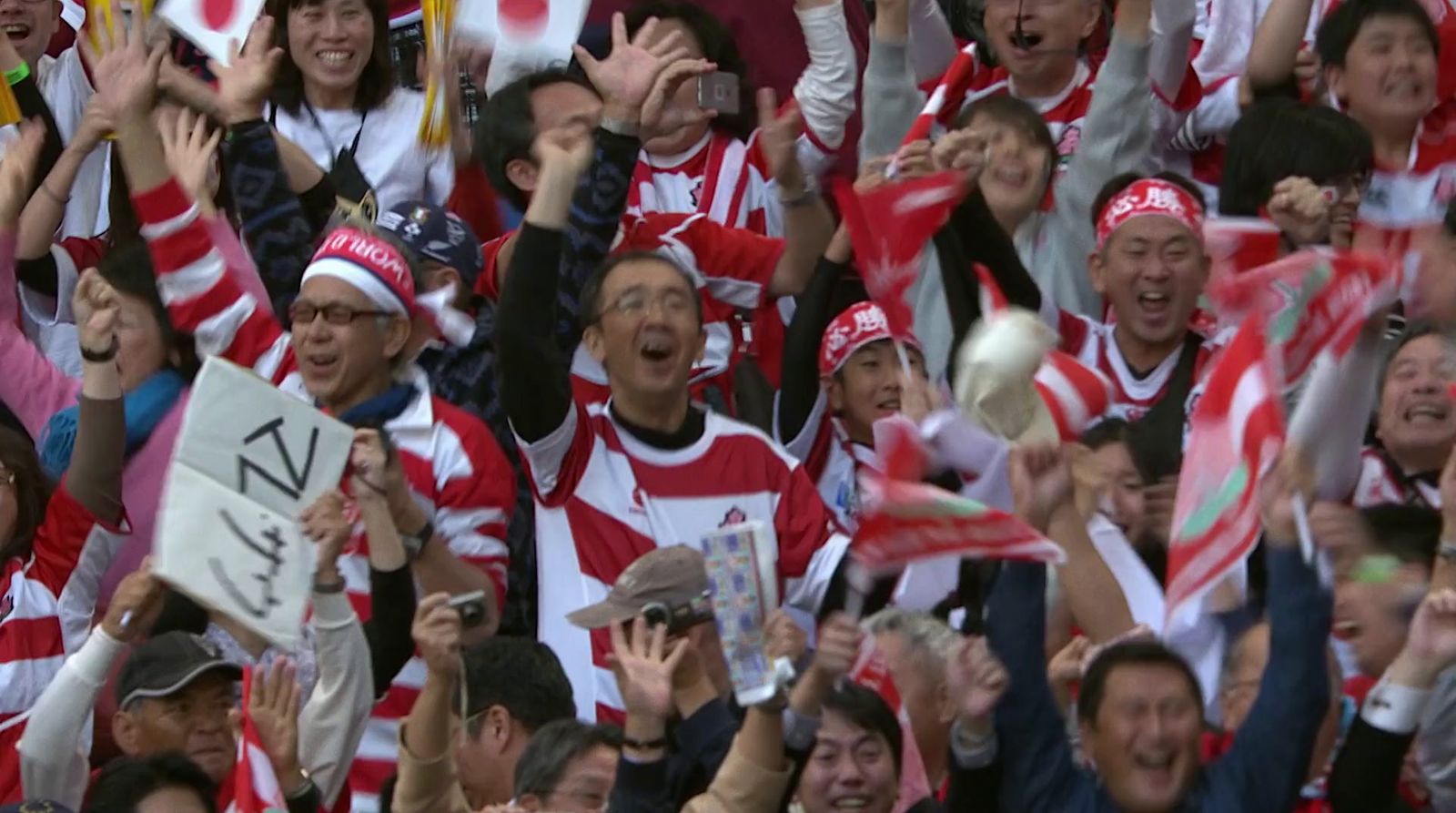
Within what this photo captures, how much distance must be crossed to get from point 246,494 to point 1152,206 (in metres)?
2.27

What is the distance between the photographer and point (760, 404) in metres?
7.90

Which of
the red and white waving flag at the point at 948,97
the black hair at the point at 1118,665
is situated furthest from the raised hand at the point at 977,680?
the red and white waving flag at the point at 948,97

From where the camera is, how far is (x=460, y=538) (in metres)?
6.82

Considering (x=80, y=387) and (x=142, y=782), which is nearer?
(x=142, y=782)

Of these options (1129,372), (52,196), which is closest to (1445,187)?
(1129,372)

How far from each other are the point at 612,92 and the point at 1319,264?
1.80m

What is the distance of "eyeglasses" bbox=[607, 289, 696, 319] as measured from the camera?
676cm

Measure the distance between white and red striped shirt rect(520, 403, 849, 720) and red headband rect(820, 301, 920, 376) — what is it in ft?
2.68

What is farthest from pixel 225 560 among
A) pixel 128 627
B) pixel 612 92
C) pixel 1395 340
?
pixel 1395 340

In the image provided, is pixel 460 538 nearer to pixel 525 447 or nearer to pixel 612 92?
pixel 525 447

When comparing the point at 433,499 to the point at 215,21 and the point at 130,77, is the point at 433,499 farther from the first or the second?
the point at 215,21

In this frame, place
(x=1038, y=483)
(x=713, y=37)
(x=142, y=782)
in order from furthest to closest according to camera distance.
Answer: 1. (x=713, y=37)
2. (x=142, y=782)
3. (x=1038, y=483)

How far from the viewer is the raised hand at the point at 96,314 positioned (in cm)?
679

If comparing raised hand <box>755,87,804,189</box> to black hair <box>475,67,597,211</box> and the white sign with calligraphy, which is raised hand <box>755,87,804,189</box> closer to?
black hair <box>475,67,597,211</box>
